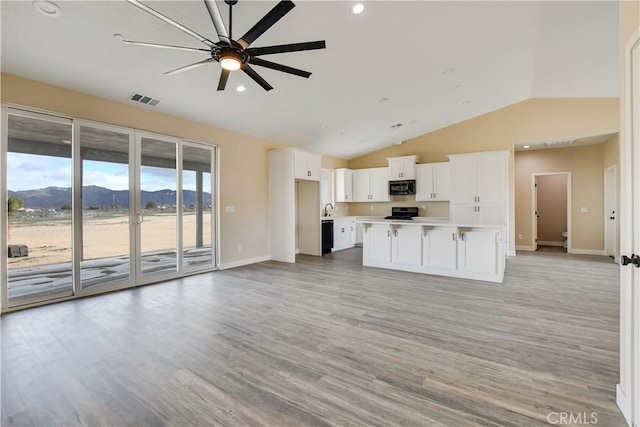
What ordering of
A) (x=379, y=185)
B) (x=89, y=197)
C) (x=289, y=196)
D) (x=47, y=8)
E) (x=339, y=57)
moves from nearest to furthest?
(x=47, y=8) < (x=339, y=57) < (x=89, y=197) < (x=289, y=196) < (x=379, y=185)

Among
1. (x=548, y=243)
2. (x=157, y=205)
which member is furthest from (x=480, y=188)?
(x=157, y=205)

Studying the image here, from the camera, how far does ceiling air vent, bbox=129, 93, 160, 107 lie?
13.6 feet

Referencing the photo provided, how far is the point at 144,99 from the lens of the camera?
4.26 m

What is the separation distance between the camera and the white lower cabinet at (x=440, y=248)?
16.2 ft

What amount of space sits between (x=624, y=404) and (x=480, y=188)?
5806 mm

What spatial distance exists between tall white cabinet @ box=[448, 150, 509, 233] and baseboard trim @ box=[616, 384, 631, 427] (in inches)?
196

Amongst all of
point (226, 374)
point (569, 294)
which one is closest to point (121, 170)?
point (226, 374)

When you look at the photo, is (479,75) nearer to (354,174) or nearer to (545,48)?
(545,48)

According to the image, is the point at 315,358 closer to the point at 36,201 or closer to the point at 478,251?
the point at 478,251

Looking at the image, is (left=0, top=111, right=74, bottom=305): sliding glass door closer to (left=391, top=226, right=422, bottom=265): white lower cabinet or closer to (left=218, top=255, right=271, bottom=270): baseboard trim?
(left=218, top=255, right=271, bottom=270): baseboard trim

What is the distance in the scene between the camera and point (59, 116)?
147 inches

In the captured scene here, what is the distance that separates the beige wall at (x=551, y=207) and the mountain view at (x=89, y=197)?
10440 mm

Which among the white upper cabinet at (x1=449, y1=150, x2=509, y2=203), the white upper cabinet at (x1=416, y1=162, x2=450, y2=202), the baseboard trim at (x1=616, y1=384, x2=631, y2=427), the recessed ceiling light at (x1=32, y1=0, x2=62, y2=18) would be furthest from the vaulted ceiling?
the baseboard trim at (x1=616, y1=384, x2=631, y2=427)

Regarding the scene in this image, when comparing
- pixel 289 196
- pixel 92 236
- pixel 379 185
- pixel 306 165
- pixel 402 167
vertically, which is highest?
pixel 402 167
